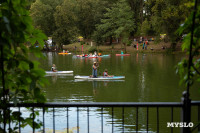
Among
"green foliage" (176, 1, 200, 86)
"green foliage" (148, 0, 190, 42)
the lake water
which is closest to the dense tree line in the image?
"green foliage" (148, 0, 190, 42)

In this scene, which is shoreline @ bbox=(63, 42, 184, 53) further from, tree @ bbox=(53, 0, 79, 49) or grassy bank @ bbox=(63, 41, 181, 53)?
tree @ bbox=(53, 0, 79, 49)

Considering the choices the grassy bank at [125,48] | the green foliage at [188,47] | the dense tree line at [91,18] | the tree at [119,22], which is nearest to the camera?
the green foliage at [188,47]

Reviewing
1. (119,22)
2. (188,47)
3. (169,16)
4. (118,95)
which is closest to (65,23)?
(119,22)

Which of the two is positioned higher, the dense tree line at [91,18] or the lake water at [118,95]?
the dense tree line at [91,18]

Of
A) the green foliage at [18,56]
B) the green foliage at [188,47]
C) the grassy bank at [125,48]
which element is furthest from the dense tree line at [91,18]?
the green foliage at [18,56]

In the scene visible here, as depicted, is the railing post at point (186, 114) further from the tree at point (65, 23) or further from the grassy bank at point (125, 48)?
the tree at point (65, 23)

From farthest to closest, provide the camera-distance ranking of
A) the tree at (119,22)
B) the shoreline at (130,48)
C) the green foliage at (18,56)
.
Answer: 1. the tree at (119,22)
2. the shoreline at (130,48)
3. the green foliage at (18,56)

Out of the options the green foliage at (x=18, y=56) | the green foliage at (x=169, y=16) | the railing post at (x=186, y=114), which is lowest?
the railing post at (x=186, y=114)

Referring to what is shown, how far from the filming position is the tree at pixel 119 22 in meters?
57.4

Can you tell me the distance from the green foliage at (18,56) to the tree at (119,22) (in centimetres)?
5377

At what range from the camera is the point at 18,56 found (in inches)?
102

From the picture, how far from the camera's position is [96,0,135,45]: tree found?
188 ft

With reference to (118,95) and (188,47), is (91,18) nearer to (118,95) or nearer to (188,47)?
(118,95)

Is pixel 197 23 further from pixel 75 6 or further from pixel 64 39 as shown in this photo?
pixel 75 6
